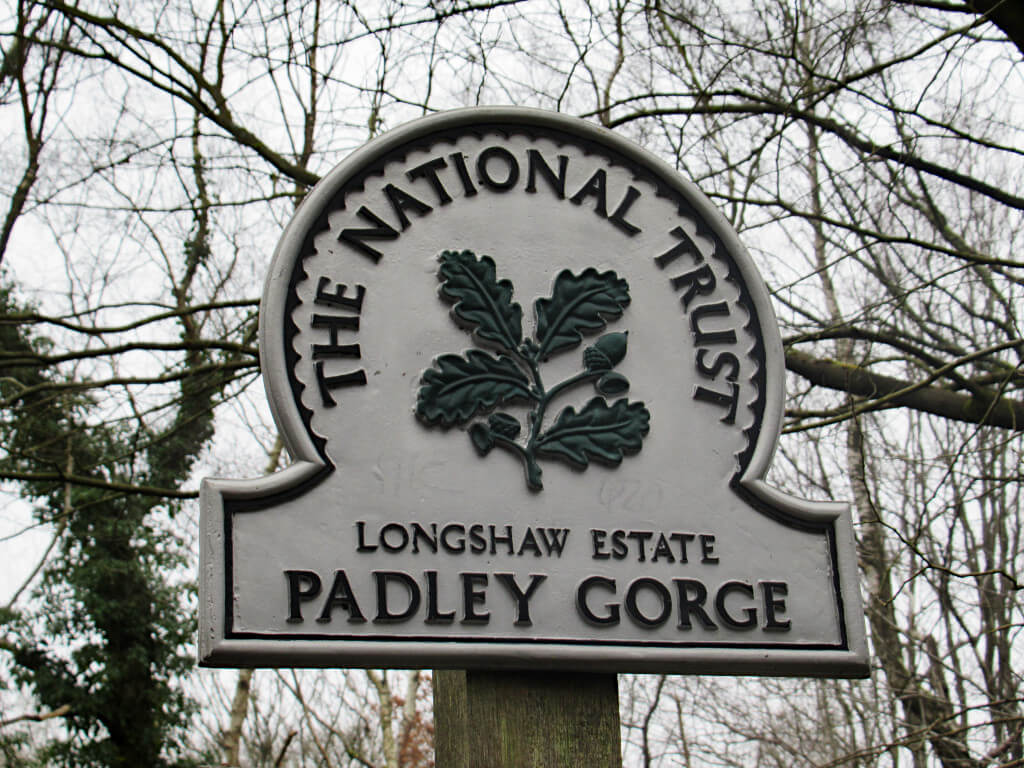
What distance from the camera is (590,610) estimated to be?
226 cm

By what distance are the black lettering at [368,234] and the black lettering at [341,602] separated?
2.21 ft

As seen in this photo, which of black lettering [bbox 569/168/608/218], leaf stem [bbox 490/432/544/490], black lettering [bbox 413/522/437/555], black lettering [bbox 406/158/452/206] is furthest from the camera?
black lettering [bbox 569/168/608/218]

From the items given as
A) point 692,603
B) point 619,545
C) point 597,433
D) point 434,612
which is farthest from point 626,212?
point 434,612

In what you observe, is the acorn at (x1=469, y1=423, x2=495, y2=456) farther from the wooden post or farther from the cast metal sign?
the wooden post

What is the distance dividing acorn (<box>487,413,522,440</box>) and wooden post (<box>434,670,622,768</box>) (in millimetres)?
457

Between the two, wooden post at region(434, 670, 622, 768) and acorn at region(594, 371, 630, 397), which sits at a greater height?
acorn at region(594, 371, 630, 397)

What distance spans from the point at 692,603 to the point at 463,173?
103 centimetres

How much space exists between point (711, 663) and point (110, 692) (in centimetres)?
1340

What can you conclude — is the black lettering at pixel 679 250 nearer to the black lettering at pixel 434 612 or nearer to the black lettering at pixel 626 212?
the black lettering at pixel 626 212

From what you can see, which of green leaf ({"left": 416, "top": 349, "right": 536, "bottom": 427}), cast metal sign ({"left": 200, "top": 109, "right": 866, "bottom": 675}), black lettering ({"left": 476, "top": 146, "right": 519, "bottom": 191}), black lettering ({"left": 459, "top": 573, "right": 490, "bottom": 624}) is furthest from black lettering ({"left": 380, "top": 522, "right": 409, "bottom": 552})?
black lettering ({"left": 476, "top": 146, "right": 519, "bottom": 191})

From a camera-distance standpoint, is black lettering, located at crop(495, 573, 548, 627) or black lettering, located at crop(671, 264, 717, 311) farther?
black lettering, located at crop(671, 264, 717, 311)

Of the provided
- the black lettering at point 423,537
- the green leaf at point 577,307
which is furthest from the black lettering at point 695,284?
the black lettering at point 423,537

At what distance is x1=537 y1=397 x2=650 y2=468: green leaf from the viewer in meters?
2.38

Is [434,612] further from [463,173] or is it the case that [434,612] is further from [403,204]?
[463,173]
